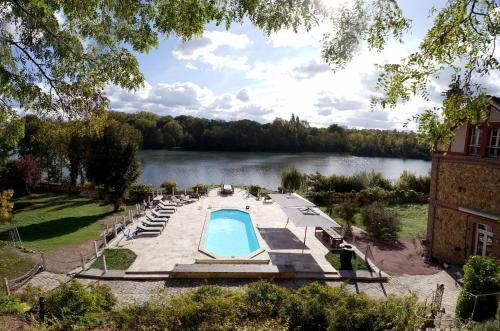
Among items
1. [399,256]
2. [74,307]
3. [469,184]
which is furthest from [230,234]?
[74,307]

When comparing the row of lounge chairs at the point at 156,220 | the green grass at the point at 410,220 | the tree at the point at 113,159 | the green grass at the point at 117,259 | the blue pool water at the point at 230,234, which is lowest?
the blue pool water at the point at 230,234

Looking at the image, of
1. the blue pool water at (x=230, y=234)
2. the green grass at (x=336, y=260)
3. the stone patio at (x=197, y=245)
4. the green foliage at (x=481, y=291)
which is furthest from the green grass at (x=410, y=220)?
the green foliage at (x=481, y=291)

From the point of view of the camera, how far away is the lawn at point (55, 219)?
51.3 feet

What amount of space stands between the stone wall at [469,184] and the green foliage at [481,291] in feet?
12.7

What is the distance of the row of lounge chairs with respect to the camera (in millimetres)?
16288

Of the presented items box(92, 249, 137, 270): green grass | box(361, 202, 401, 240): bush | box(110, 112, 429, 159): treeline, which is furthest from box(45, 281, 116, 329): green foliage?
box(110, 112, 429, 159): treeline

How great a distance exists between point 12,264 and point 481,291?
15161 mm

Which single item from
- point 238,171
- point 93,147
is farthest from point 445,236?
point 238,171

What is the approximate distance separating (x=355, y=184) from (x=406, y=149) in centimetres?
6100

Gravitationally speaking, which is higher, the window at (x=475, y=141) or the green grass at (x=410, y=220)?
Answer: the window at (x=475, y=141)

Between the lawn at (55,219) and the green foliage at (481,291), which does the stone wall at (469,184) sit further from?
the lawn at (55,219)

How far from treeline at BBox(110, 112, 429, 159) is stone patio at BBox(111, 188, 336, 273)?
63.5m

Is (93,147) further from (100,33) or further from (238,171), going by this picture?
(238,171)

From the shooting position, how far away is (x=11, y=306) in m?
7.57
